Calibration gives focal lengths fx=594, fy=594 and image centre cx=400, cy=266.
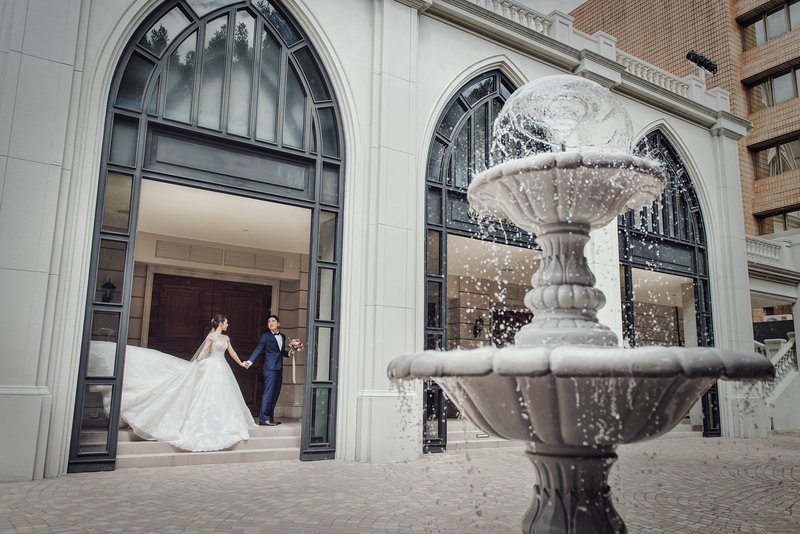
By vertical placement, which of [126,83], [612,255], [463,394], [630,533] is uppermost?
[126,83]

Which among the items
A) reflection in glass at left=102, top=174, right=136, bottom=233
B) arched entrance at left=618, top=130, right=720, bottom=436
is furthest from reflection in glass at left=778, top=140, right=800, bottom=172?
reflection in glass at left=102, top=174, right=136, bottom=233

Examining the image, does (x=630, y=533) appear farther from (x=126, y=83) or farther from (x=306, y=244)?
Result: (x=306, y=244)

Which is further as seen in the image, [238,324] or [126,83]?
[238,324]

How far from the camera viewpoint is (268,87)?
31.7 ft

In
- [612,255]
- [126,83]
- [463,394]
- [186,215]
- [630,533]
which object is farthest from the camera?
[612,255]

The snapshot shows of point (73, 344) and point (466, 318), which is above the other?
point (466, 318)

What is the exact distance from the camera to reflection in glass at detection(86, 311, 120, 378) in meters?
7.65

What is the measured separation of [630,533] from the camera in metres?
4.78

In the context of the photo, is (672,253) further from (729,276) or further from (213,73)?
(213,73)

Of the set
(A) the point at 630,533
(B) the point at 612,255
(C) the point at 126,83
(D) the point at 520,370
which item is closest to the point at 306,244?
(C) the point at 126,83

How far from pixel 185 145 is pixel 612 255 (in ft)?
31.2

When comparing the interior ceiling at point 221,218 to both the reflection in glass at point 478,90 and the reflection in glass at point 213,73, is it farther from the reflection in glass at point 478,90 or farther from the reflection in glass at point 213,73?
the reflection in glass at point 478,90

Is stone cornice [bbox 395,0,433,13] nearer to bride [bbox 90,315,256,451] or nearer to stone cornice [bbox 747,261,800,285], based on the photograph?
bride [bbox 90,315,256,451]

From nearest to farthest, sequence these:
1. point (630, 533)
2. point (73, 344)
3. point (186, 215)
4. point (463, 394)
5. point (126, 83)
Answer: point (463, 394), point (630, 533), point (73, 344), point (126, 83), point (186, 215)
